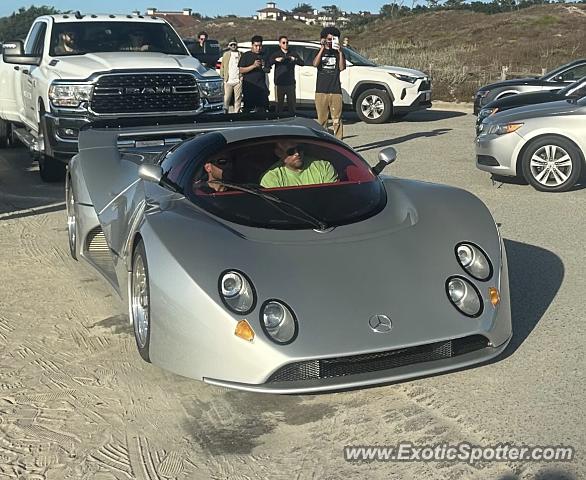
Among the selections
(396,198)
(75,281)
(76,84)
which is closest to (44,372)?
(75,281)

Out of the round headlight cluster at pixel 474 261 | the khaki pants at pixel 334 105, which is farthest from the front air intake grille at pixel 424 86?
the round headlight cluster at pixel 474 261

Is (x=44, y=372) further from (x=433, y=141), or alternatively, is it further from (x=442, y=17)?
(x=442, y=17)

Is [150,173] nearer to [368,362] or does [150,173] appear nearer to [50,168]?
[368,362]

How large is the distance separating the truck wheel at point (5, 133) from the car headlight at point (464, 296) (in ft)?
37.0

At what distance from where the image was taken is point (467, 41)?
5962 centimetres

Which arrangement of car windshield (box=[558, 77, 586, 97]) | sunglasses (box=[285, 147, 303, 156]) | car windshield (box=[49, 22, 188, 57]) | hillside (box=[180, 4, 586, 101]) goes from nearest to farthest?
sunglasses (box=[285, 147, 303, 156]) → car windshield (box=[49, 22, 188, 57]) → car windshield (box=[558, 77, 586, 97]) → hillside (box=[180, 4, 586, 101])

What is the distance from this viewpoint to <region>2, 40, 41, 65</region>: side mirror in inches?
426

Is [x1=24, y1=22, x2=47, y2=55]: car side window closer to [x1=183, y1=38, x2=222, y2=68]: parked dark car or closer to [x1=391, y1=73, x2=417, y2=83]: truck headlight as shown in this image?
[x1=183, y1=38, x2=222, y2=68]: parked dark car

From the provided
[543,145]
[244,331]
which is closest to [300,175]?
[244,331]

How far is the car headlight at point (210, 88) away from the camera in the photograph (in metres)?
10.5

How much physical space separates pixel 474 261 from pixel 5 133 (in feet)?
37.1

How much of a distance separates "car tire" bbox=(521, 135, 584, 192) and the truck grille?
4.24m

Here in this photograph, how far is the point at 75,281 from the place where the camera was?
668 cm

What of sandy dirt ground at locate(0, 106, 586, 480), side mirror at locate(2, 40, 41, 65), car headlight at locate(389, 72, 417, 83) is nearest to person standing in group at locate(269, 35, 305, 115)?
side mirror at locate(2, 40, 41, 65)
